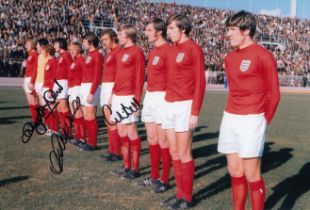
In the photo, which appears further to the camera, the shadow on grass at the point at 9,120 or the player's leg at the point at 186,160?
the shadow on grass at the point at 9,120

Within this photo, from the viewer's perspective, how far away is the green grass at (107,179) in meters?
5.67

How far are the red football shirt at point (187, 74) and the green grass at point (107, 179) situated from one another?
1.43 m

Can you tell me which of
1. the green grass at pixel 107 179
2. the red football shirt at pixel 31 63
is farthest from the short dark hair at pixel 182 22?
the red football shirt at pixel 31 63

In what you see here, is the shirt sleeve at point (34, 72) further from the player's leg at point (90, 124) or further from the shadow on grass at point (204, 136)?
the shadow on grass at point (204, 136)

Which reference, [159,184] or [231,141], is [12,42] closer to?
[159,184]

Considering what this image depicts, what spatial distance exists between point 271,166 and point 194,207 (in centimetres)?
304

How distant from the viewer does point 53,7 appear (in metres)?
33.3

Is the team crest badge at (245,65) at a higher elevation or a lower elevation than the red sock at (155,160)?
higher

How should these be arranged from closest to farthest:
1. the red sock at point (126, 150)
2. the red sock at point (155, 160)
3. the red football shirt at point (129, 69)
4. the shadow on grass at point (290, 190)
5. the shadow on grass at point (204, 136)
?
the shadow on grass at point (290, 190) < the red sock at point (155, 160) < the red football shirt at point (129, 69) < the red sock at point (126, 150) < the shadow on grass at point (204, 136)

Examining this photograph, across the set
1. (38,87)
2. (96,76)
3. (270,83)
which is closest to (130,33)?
(96,76)

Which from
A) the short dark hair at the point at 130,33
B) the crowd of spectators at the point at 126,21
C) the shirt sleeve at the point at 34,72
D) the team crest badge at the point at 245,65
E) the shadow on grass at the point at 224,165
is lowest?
the shadow on grass at the point at 224,165

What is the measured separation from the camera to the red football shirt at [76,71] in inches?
360

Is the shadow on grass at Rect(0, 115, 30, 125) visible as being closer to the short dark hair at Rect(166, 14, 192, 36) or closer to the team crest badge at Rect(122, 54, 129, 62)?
the team crest badge at Rect(122, 54, 129, 62)

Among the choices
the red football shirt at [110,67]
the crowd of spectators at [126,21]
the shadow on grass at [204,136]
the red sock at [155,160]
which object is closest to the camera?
the red sock at [155,160]
